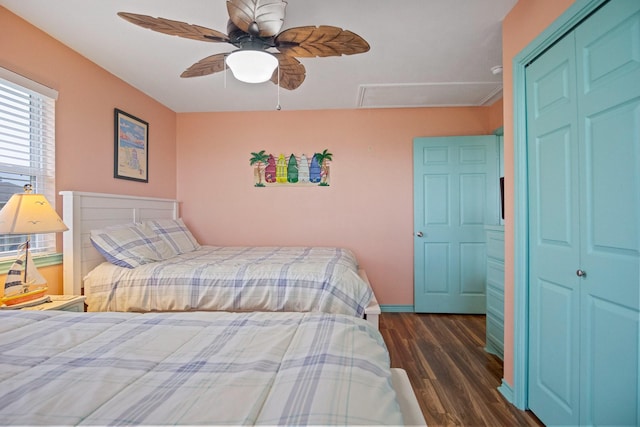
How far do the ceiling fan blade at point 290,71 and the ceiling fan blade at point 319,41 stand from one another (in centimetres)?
6

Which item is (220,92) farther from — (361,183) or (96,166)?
(361,183)

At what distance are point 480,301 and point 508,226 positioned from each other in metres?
1.77

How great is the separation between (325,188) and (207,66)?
2039mm

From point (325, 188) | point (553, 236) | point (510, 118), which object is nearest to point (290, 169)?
point (325, 188)

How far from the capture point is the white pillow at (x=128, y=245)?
2215 mm

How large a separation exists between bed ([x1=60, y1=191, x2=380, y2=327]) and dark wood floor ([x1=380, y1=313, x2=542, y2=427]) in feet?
1.82

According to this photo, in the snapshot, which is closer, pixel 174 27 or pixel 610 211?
pixel 610 211

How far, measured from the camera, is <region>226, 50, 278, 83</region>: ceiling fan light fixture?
1.45 m

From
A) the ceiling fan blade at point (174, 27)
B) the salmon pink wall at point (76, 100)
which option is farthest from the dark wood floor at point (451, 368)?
the salmon pink wall at point (76, 100)

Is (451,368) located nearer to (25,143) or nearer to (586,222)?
(586,222)

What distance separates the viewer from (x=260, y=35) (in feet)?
4.87

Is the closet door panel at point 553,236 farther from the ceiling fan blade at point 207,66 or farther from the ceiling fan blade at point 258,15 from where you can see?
the ceiling fan blade at point 207,66

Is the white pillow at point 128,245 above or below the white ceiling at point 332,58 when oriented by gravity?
below

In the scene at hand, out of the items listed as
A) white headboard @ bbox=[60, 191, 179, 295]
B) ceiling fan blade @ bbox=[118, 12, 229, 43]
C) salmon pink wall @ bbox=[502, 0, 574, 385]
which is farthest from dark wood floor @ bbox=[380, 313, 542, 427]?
white headboard @ bbox=[60, 191, 179, 295]
